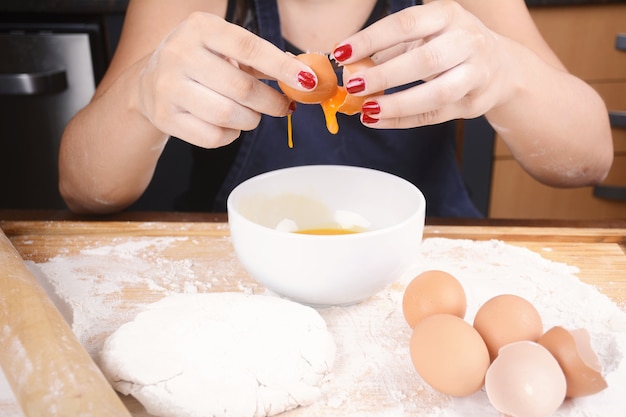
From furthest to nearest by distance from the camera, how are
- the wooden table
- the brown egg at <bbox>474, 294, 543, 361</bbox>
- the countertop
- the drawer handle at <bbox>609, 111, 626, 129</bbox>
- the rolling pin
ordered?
the drawer handle at <bbox>609, 111, 626, 129</bbox> < the countertop < the wooden table < the brown egg at <bbox>474, 294, 543, 361</bbox> < the rolling pin

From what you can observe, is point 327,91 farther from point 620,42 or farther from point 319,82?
point 620,42

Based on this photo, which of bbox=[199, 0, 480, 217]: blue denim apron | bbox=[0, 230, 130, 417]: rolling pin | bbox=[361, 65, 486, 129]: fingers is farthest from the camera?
bbox=[199, 0, 480, 217]: blue denim apron

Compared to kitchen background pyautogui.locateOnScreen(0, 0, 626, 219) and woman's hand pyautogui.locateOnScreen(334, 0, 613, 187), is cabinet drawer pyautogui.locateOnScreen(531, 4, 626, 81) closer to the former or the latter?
kitchen background pyautogui.locateOnScreen(0, 0, 626, 219)

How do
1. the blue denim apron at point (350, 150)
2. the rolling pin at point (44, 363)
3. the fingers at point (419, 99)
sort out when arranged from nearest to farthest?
the rolling pin at point (44, 363) < the fingers at point (419, 99) < the blue denim apron at point (350, 150)

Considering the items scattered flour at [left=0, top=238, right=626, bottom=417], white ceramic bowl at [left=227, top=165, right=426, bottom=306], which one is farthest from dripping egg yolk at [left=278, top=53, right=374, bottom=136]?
scattered flour at [left=0, top=238, right=626, bottom=417]

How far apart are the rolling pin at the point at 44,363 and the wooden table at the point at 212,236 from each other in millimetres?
241

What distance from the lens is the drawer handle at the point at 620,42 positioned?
1.71 meters

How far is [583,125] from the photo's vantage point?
1.03m

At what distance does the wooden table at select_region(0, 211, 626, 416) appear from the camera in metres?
0.82

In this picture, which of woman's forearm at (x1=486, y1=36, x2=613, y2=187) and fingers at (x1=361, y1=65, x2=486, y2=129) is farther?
woman's forearm at (x1=486, y1=36, x2=613, y2=187)

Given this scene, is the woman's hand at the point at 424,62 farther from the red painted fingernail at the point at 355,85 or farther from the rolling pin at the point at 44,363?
the rolling pin at the point at 44,363

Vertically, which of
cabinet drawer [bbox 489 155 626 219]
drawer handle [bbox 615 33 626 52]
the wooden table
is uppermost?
drawer handle [bbox 615 33 626 52]

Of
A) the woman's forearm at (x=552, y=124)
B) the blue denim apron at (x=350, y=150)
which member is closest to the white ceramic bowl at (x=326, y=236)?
the woman's forearm at (x=552, y=124)

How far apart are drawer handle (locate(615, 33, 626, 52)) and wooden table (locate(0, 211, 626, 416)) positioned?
106cm
